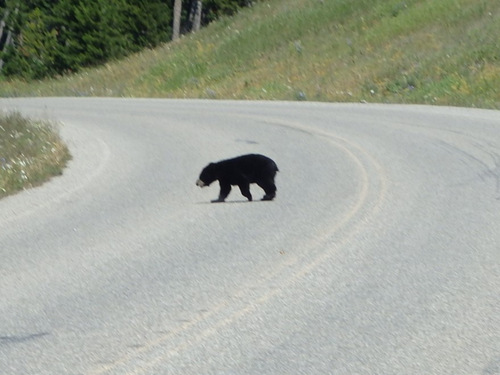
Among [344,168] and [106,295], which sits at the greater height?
[106,295]

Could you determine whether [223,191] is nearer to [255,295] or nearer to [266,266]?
[266,266]

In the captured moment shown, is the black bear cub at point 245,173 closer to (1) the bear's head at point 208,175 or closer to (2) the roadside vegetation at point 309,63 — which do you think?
(1) the bear's head at point 208,175

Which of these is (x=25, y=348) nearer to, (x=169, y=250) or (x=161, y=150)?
(x=169, y=250)

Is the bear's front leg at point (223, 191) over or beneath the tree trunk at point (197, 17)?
over

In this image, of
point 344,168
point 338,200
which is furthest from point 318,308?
point 344,168

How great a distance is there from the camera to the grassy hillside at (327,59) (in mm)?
31641

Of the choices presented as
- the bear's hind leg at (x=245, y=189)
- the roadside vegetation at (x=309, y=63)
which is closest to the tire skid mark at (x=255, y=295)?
the bear's hind leg at (x=245, y=189)

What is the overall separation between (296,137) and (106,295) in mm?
12168

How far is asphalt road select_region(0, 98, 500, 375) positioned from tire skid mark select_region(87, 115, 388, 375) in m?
0.02

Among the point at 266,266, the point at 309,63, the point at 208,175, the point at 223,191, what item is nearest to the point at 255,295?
the point at 266,266

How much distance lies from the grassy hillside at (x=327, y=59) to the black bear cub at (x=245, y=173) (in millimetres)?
14519

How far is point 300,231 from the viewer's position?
1047cm

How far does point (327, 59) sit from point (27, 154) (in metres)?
24.3

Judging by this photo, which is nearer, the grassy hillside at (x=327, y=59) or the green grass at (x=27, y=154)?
the green grass at (x=27, y=154)
